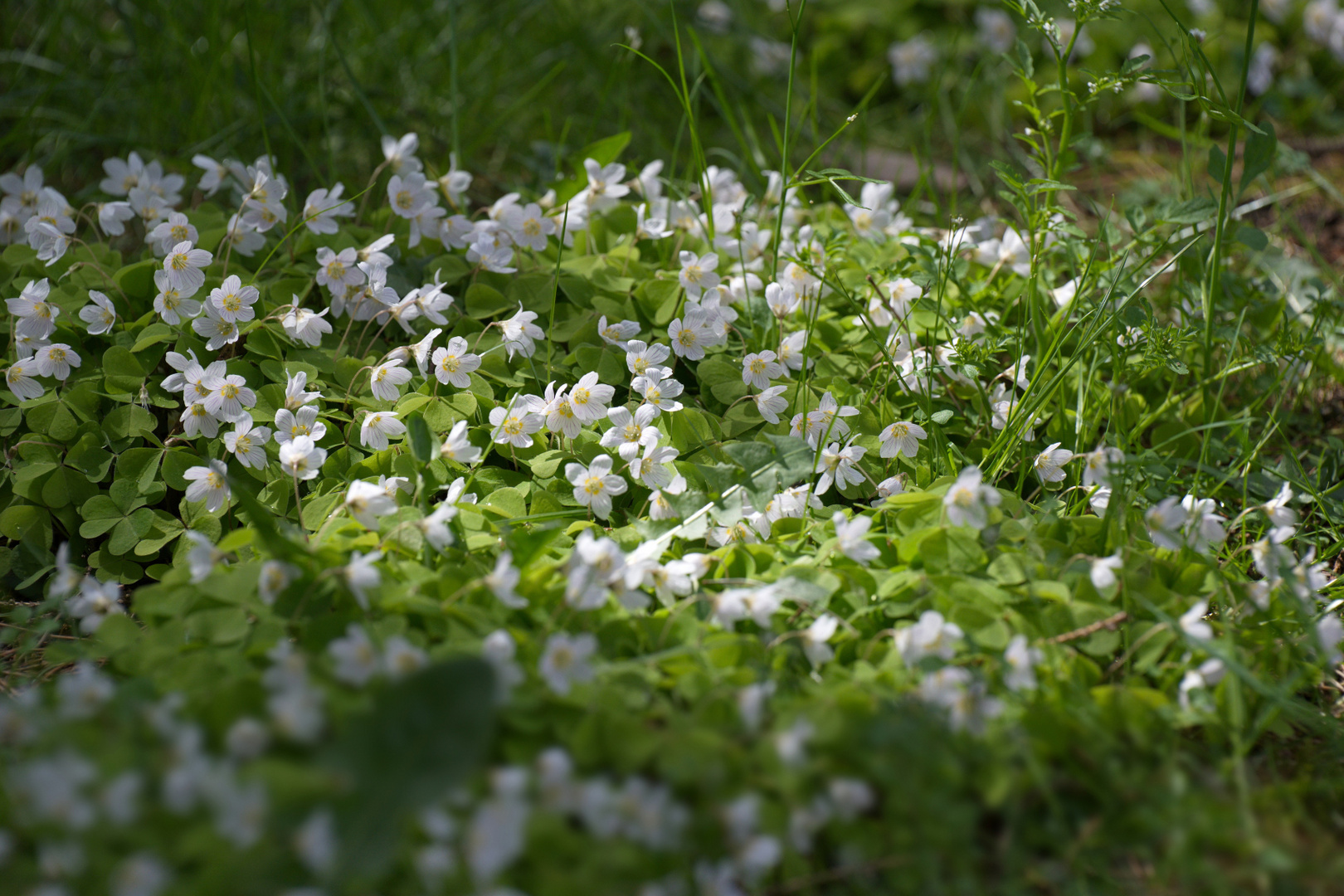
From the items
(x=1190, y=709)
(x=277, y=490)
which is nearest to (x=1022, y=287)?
(x=1190, y=709)

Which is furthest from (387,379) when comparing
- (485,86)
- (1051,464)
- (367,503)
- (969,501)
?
(485,86)

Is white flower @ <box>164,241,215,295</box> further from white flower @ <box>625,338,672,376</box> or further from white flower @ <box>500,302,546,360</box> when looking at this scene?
white flower @ <box>625,338,672,376</box>

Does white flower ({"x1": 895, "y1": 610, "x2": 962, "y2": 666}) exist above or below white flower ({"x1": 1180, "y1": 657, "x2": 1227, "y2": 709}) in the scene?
above

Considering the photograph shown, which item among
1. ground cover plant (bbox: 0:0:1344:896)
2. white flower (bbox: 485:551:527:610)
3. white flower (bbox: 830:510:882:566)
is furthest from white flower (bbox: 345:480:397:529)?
white flower (bbox: 830:510:882:566)

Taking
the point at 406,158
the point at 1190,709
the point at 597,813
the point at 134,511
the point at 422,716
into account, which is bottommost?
the point at 134,511

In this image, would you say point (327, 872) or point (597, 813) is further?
point (597, 813)

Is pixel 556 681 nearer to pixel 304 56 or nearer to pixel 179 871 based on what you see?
pixel 179 871

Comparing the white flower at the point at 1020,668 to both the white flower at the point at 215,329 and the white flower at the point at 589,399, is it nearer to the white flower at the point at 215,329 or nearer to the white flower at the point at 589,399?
the white flower at the point at 589,399

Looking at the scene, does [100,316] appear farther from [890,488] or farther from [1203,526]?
[1203,526]
